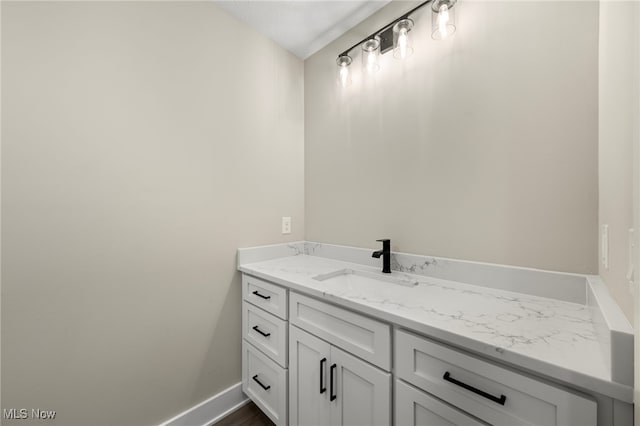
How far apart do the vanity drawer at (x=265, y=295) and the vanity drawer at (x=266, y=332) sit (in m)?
0.03

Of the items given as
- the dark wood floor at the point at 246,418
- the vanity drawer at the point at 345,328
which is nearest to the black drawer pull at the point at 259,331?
the vanity drawer at the point at 345,328

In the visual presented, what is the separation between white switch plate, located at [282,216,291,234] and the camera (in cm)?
187

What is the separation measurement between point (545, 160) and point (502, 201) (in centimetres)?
21

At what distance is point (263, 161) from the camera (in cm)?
176

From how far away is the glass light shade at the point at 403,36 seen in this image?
1328 millimetres

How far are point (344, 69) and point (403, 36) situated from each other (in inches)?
16.5

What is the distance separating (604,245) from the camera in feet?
2.68

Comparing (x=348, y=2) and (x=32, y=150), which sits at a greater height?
(x=348, y=2)

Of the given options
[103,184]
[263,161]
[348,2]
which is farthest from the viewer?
[263,161]

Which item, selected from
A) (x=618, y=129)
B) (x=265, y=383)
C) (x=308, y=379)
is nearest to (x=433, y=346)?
(x=308, y=379)

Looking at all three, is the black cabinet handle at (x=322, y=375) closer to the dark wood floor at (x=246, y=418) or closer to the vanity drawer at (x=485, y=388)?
the vanity drawer at (x=485, y=388)

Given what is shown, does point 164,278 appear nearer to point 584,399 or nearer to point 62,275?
point 62,275

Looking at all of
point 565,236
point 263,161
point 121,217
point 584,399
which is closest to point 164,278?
point 121,217
